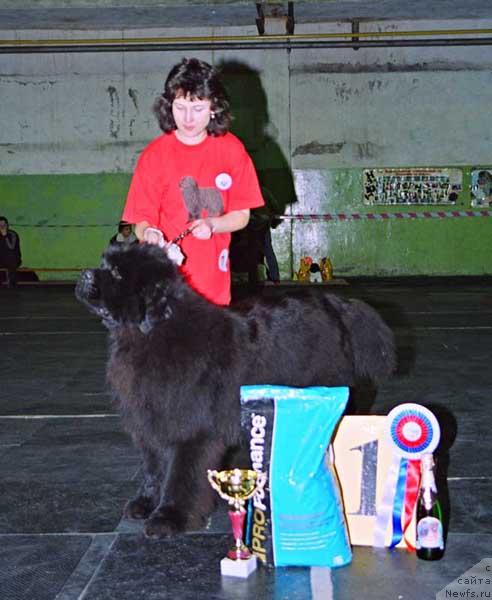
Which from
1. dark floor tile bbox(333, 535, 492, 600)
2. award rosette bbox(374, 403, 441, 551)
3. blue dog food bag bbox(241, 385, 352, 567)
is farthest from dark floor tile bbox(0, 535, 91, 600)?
award rosette bbox(374, 403, 441, 551)

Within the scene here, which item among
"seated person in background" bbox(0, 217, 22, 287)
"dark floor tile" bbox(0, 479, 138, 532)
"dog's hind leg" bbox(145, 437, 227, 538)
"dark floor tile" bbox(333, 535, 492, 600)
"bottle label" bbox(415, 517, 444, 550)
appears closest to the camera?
"dark floor tile" bbox(333, 535, 492, 600)

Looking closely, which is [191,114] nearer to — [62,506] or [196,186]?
[196,186]

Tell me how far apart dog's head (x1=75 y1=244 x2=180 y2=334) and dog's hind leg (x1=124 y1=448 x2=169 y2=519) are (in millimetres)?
563

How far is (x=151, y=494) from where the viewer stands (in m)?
3.32

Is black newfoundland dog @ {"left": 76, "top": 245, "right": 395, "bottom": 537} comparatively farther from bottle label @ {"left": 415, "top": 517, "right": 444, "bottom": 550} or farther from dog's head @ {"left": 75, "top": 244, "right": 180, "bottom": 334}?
bottle label @ {"left": 415, "top": 517, "right": 444, "bottom": 550}

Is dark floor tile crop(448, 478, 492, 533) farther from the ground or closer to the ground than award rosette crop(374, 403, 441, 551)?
closer to the ground

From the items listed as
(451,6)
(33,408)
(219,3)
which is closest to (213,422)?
(33,408)

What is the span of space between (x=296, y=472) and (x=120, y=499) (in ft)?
3.66

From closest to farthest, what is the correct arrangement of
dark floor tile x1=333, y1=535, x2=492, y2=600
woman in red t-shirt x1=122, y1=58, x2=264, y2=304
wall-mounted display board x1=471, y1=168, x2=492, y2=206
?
dark floor tile x1=333, y1=535, x2=492, y2=600 < woman in red t-shirt x1=122, y1=58, x2=264, y2=304 < wall-mounted display board x1=471, y1=168, x2=492, y2=206

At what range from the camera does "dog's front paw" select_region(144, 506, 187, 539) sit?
3033mm

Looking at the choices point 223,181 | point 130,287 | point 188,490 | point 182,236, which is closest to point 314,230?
point 223,181

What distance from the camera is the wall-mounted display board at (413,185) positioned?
1589cm

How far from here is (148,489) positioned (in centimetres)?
332

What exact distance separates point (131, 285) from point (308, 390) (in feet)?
2.38
